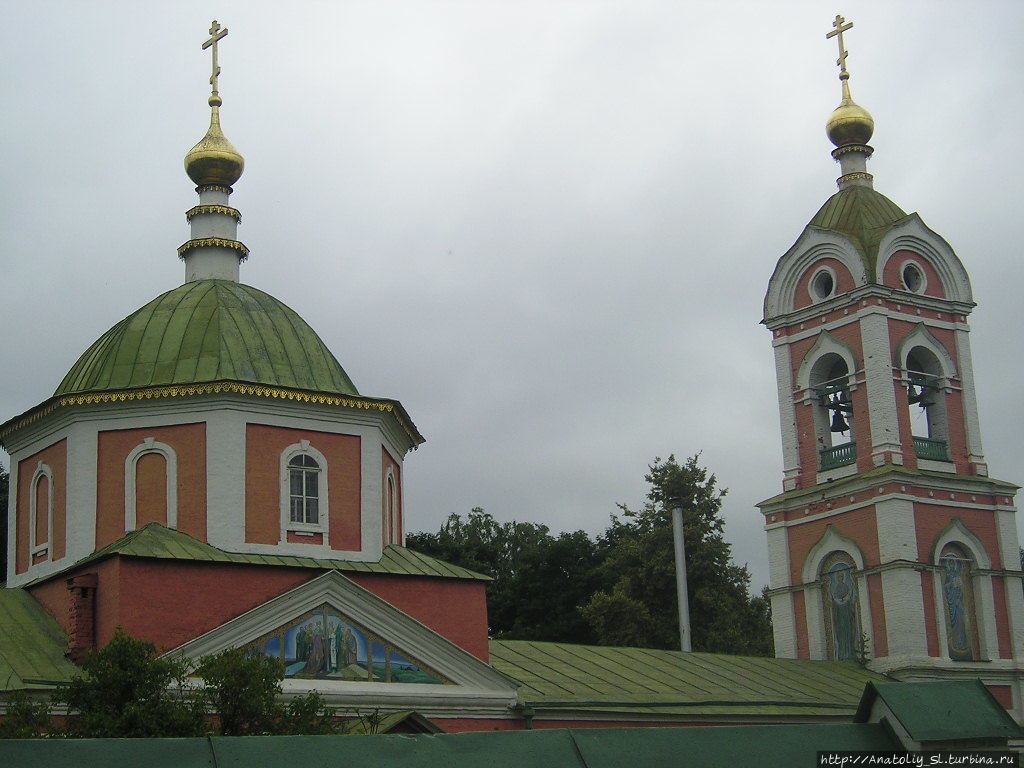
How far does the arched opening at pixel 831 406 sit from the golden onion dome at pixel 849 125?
14.8 feet

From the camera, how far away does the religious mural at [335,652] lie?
16562mm

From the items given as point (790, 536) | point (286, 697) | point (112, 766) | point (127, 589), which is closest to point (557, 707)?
point (286, 697)

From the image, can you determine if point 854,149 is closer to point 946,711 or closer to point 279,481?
point 279,481

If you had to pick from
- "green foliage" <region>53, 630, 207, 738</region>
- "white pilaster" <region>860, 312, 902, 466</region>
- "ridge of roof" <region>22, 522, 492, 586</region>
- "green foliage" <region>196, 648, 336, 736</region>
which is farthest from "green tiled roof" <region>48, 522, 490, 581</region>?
"white pilaster" <region>860, 312, 902, 466</region>

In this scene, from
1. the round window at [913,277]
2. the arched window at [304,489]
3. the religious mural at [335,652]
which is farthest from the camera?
the round window at [913,277]

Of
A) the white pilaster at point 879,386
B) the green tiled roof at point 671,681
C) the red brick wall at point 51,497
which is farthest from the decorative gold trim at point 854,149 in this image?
the red brick wall at point 51,497

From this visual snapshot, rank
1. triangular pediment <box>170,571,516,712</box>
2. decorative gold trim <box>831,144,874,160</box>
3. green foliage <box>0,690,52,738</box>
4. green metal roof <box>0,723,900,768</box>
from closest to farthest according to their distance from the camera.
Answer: green metal roof <box>0,723,900,768</box>
green foliage <box>0,690,52,738</box>
triangular pediment <box>170,571,516,712</box>
decorative gold trim <box>831,144,874,160</box>

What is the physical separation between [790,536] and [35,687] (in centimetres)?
1538

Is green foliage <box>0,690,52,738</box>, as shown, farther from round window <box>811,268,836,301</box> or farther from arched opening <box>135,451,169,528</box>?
round window <box>811,268,836,301</box>

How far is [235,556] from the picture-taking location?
17.6 meters

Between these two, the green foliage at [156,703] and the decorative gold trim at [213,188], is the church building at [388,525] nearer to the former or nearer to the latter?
the decorative gold trim at [213,188]

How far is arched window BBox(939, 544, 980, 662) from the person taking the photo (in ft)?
82.0

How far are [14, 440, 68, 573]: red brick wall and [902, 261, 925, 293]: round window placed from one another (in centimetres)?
1574

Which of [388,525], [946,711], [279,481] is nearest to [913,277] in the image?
[388,525]
